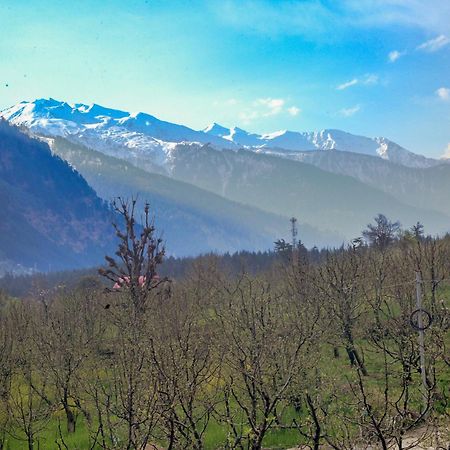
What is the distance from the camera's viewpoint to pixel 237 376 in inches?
753

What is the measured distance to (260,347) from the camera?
13.7 metres

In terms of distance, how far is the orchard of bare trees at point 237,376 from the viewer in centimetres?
1085

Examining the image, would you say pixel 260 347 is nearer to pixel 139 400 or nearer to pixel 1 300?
pixel 139 400

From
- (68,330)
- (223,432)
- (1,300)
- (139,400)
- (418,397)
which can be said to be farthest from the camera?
(1,300)

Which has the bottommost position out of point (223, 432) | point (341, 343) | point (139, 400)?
point (223, 432)

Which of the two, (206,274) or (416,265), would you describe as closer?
(416,265)

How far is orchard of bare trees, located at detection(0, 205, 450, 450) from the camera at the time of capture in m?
10.9

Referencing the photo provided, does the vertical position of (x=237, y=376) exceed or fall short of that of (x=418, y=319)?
it falls short

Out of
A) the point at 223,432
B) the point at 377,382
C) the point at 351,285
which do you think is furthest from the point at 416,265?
the point at 223,432

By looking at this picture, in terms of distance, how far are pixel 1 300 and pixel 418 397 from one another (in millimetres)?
68923

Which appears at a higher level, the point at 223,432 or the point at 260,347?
the point at 260,347

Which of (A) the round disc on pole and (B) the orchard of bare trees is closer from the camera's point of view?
(B) the orchard of bare trees

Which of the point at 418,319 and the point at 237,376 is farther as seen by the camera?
the point at 418,319

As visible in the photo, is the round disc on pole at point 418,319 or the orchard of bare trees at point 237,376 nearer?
the orchard of bare trees at point 237,376
